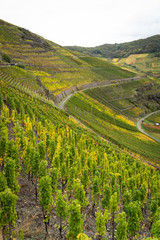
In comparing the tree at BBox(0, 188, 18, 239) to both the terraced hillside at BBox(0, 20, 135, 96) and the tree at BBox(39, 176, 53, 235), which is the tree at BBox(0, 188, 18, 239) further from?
the terraced hillside at BBox(0, 20, 135, 96)

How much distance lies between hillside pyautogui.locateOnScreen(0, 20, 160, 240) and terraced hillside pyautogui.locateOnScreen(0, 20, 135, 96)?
98cm

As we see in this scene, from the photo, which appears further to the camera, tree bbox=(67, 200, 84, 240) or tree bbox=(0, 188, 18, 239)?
tree bbox=(67, 200, 84, 240)

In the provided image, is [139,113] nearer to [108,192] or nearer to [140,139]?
[140,139]

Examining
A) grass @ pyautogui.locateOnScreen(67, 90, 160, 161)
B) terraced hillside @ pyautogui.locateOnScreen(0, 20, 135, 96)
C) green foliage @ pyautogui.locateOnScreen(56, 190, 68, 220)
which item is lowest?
grass @ pyautogui.locateOnScreen(67, 90, 160, 161)

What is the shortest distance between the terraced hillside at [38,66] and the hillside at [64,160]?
98 cm

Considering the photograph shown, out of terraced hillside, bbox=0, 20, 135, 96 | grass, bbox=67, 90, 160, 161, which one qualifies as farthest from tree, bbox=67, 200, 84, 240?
terraced hillside, bbox=0, 20, 135, 96

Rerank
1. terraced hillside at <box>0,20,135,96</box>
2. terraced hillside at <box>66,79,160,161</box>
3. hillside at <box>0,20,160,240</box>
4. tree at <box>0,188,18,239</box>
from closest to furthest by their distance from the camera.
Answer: tree at <box>0,188,18,239</box>, hillside at <box>0,20,160,240</box>, terraced hillside at <box>66,79,160,161</box>, terraced hillside at <box>0,20,135,96</box>

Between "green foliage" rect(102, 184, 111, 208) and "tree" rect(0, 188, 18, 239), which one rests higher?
"tree" rect(0, 188, 18, 239)

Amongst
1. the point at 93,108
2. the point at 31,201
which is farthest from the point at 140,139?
the point at 31,201

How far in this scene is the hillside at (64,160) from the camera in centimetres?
1809

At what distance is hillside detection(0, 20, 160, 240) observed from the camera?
1809cm

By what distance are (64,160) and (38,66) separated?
135493 millimetres

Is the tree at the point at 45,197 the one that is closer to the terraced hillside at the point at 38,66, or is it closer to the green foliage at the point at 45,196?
the green foliage at the point at 45,196

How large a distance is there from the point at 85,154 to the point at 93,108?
81.2 m
